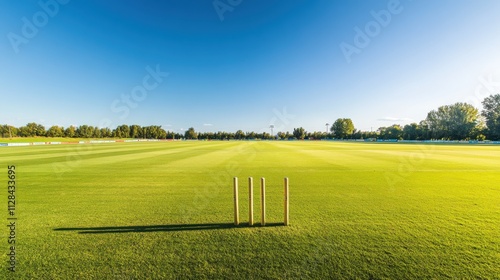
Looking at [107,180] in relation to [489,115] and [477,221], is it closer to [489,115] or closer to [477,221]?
[477,221]

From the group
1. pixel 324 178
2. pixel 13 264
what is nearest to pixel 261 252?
pixel 13 264

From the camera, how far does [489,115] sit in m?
88.6

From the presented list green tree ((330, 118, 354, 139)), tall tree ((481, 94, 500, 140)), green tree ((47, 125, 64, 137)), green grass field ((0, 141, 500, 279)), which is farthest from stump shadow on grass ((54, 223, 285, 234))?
green tree ((47, 125, 64, 137))

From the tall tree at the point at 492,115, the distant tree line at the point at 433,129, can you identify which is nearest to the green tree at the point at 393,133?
the distant tree line at the point at 433,129

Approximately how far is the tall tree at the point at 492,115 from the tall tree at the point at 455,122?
3560mm

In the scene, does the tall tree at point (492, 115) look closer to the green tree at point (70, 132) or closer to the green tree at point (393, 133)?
the green tree at point (393, 133)

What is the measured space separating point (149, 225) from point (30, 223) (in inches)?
137

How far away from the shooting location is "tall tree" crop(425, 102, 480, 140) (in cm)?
8950

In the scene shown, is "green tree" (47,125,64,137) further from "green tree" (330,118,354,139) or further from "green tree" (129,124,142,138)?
"green tree" (330,118,354,139)

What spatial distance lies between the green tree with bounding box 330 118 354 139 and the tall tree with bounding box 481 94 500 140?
259 ft

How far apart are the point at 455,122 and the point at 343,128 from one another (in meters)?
79.6

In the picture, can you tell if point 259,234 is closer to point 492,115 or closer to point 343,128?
point 492,115

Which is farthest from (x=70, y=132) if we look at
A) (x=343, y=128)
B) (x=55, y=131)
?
(x=343, y=128)

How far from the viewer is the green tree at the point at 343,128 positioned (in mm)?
170350
